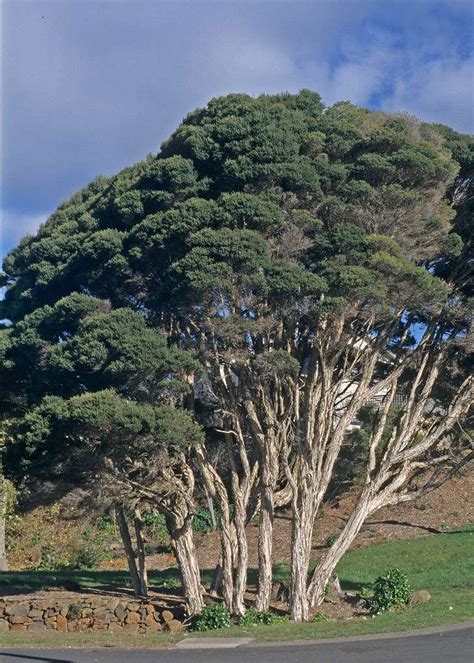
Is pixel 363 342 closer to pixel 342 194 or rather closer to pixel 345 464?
pixel 342 194

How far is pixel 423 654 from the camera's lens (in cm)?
1296

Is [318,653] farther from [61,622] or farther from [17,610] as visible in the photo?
[17,610]

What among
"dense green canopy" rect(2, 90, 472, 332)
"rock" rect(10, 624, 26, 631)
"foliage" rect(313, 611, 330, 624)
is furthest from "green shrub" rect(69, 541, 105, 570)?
"dense green canopy" rect(2, 90, 472, 332)

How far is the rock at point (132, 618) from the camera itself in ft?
62.7

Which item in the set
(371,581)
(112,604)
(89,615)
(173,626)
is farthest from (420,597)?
(89,615)

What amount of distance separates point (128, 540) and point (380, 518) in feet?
39.2

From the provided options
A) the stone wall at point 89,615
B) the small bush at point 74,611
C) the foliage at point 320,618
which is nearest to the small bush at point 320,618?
the foliage at point 320,618

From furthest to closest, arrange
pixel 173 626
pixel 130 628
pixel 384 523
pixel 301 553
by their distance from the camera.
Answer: pixel 384 523, pixel 130 628, pixel 173 626, pixel 301 553

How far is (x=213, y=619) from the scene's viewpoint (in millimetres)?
17922

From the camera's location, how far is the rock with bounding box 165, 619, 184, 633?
18609 millimetres

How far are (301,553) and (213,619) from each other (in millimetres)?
2430

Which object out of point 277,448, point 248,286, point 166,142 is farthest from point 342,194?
point 277,448

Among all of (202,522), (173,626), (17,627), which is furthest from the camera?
(202,522)

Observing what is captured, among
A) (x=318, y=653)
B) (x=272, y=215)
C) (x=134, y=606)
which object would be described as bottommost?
(x=318, y=653)
